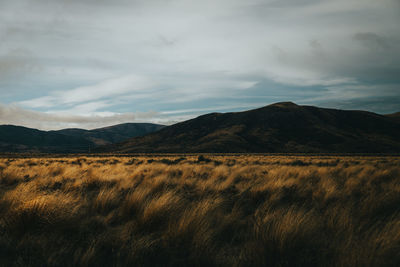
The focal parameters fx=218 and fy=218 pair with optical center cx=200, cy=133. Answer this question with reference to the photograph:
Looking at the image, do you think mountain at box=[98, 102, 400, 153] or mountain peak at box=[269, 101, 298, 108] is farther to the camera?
mountain peak at box=[269, 101, 298, 108]

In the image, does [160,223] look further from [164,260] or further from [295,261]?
[295,261]

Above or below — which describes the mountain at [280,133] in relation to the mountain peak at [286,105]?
below

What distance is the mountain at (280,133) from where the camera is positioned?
109438mm

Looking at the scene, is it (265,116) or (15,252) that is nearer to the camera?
(15,252)

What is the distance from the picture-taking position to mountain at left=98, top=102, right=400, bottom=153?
10944 cm

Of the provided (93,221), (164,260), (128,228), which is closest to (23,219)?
(93,221)

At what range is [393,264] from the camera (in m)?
2.18

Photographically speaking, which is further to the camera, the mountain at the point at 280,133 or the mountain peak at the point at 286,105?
the mountain peak at the point at 286,105

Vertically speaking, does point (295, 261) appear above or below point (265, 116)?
below

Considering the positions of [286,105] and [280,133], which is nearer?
[280,133]

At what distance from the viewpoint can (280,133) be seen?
5364 inches

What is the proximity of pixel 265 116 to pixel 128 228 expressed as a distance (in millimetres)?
168926

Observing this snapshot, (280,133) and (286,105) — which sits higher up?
(286,105)

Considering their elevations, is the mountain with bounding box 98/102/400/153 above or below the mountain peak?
below
